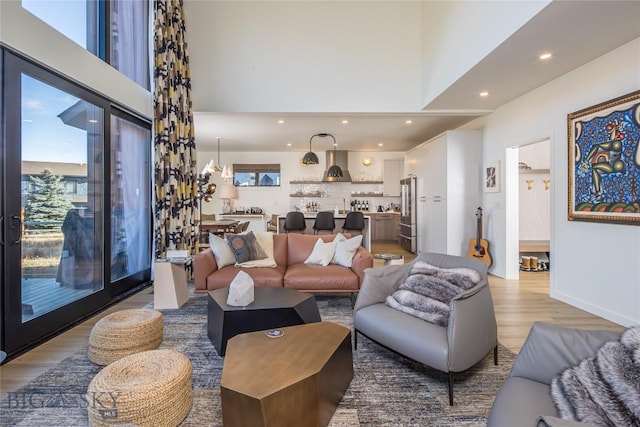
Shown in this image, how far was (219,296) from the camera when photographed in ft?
9.08

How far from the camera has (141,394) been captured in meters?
1.55

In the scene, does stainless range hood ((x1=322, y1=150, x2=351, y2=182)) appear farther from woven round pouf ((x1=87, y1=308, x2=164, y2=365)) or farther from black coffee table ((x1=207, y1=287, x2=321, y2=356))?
woven round pouf ((x1=87, y1=308, x2=164, y2=365))

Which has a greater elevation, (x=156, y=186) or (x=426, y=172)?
(x=426, y=172)

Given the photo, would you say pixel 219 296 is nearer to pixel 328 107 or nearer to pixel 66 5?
pixel 66 5

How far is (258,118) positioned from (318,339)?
4.52 metres

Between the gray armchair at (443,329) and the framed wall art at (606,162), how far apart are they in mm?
1985

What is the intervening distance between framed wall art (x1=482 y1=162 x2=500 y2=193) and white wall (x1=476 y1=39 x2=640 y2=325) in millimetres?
210

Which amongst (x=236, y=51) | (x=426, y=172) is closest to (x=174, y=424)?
(x=236, y=51)

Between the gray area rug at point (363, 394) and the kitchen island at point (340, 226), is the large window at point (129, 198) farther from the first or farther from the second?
the kitchen island at point (340, 226)

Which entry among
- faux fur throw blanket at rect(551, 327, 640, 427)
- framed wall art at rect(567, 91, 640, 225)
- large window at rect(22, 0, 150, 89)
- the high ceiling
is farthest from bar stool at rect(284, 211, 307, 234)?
faux fur throw blanket at rect(551, 327, 640, 427)

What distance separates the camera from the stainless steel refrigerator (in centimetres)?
721

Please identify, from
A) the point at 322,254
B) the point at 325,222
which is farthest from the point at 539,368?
the point at 325,222

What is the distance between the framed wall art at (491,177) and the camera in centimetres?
507

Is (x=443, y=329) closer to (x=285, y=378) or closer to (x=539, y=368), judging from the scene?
(x=539, y=368)
